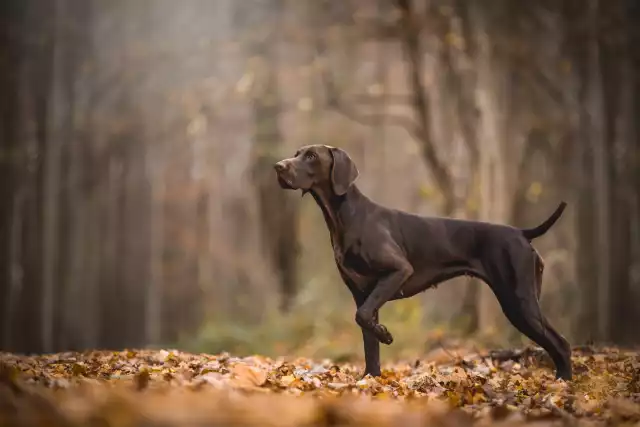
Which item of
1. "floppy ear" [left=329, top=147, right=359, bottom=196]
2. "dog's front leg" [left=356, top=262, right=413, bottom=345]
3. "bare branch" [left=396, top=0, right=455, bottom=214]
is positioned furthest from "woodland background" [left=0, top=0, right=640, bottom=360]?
"floppy ear" [left=329, top=147, right=359, bottom=196]

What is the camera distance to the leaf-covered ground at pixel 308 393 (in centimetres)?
323

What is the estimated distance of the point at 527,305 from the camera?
6.44m

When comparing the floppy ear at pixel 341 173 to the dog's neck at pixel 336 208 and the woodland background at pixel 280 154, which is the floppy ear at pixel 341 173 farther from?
the woodland background at pixel 280 154

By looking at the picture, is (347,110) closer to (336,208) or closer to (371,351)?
(336,208)

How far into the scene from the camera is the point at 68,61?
58.9ft

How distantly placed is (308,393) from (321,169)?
2167mm

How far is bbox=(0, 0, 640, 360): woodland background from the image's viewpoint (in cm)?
1362

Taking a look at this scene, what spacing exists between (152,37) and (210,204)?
277 inches

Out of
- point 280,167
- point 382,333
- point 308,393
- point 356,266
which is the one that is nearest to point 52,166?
point 280,167

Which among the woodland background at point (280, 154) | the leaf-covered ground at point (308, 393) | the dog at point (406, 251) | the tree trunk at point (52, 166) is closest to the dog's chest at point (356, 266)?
the dog at point (406, 251)

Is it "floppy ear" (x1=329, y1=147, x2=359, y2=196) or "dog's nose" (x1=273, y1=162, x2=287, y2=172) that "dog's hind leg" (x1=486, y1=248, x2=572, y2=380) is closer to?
"floppy ear" (x1=329, y1=147, x2=359, y2=196)

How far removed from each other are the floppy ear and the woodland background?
Result: 533cm

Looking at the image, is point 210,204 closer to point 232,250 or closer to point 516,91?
point 232,250

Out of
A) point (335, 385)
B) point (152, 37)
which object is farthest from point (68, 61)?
point (335, 385)
